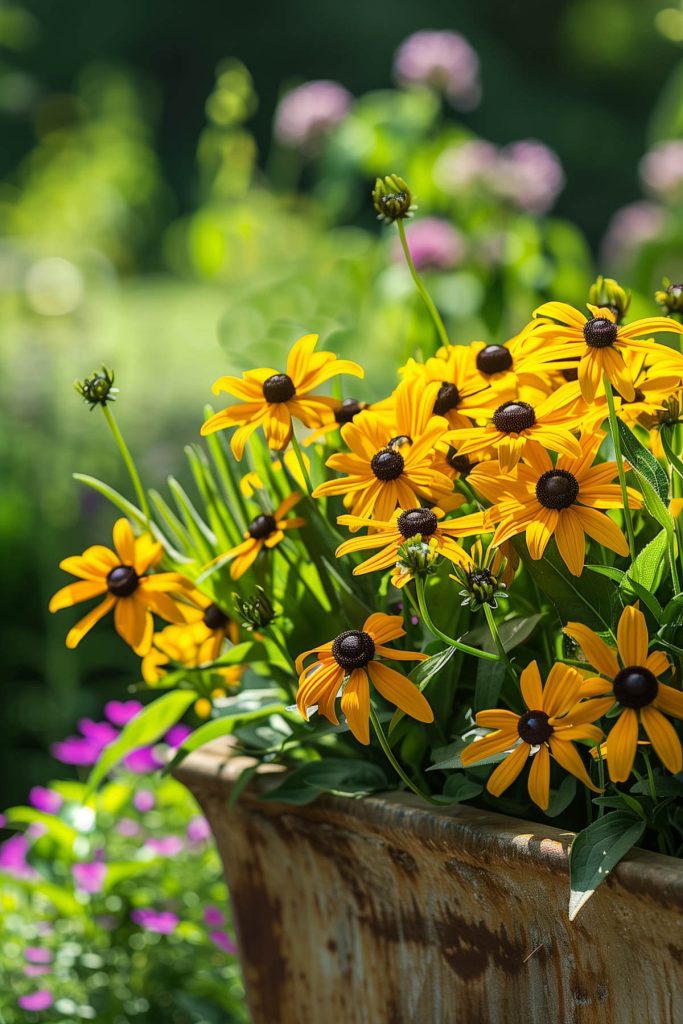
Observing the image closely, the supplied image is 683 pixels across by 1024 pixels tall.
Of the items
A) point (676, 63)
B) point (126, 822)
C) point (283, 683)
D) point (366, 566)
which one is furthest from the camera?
point (676, 63)

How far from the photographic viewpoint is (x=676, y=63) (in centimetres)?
780

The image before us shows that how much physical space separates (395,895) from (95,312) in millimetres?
2152

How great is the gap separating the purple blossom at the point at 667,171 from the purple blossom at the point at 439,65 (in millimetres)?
707

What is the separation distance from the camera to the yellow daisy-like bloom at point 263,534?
66 cm

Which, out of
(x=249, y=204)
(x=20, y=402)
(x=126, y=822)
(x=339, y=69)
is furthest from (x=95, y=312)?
(x=339, y=69)

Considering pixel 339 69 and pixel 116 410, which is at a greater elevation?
pixel 339 69

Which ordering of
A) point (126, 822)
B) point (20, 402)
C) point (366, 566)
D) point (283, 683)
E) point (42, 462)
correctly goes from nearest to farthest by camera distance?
point (366, 566)
point (283, 683)
point (126, 822)
point (42, 462)
point (20, 402)

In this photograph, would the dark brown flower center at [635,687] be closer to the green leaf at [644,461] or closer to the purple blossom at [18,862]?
the green leaf at [644,461]

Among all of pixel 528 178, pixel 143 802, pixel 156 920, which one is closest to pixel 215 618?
pixel 156 920

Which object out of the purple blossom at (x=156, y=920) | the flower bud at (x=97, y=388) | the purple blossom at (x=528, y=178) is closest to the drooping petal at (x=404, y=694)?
the flower bud at (x=97, y=388)

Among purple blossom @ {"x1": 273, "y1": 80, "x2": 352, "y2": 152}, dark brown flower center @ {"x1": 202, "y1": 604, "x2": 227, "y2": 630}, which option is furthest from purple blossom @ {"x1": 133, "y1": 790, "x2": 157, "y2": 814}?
purple blossom @ {"x1": 273, "y1": 80, "x2": 352, "y2": 152}

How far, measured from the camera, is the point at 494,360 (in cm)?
67

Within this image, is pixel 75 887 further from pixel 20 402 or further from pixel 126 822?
pixel 20 402

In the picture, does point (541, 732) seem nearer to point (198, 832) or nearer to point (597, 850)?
point (597, 850)
